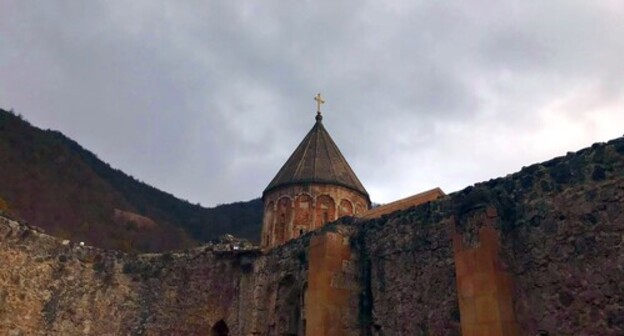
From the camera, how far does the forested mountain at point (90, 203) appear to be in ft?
114

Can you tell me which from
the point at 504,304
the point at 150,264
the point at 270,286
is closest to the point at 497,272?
the point at 504,304

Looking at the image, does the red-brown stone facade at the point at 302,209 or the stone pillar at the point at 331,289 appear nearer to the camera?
the stone pillar at the point at 331,289

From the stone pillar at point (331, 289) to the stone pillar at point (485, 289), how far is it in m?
2.60

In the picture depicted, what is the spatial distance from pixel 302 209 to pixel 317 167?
2122mm

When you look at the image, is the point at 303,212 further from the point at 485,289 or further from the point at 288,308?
the point at 485,289

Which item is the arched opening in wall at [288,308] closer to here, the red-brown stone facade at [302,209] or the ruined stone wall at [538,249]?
the ruined stone wall at [538,249]

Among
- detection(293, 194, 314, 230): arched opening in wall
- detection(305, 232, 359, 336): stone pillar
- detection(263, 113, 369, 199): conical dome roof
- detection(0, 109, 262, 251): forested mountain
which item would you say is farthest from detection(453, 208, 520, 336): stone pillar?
detection(0, 109, 262, 251): forested mountain

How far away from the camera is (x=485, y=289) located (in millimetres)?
6129

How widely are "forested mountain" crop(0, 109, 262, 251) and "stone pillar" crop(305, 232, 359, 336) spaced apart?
27697 millimetres

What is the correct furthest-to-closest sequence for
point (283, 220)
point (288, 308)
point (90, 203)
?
point (90, 203) → point (283, 220) → point (288, 308)

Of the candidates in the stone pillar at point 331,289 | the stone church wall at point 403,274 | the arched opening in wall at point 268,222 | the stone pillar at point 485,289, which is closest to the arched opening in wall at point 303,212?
the arched opening in wall at point 268,222

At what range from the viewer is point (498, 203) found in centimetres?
671

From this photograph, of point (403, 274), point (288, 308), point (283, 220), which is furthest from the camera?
point (283, 220)

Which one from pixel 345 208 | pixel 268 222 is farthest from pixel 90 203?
pixel 345 208
